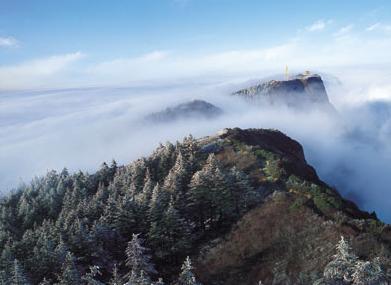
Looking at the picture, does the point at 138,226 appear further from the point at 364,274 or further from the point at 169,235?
the point at 364,274

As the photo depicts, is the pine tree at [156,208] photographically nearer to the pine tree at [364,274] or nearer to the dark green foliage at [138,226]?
the dark green foliage at [138,226]

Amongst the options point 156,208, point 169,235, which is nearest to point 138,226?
point 156,208

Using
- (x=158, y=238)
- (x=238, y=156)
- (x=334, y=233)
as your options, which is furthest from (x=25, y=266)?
(x=238, y=156)

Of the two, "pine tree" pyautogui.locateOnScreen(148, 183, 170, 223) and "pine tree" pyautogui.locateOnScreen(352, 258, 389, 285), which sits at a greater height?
"pine tree" pyautogui.locateOnScreen(352, 258, 389, 285)

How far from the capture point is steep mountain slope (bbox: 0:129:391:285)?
46.3m

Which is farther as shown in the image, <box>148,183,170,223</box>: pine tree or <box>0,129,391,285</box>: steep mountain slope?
<box>148,183,170,223</box>: pine tree

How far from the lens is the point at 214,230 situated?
59875mm

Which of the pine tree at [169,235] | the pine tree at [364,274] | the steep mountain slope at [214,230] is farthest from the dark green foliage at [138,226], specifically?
the pine tree at [364,274]

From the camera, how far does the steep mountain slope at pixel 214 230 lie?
46312 millimetres

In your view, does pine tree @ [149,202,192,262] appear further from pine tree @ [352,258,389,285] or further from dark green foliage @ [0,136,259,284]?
pine tree @ [352,258,389,285]

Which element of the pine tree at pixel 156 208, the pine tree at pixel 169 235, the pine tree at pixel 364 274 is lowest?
the pine tree at pixel 169 235

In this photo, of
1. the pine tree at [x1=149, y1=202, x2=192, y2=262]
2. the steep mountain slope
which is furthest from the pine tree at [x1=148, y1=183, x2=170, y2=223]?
the pine tree at [x1=149, y1=202, x2=192, y2=262]

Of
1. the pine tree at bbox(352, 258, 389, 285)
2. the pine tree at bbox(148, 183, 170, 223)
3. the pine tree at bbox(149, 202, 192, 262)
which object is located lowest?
A: the pine tree at bbox(149, 202, 192, 262)

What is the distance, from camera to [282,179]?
67.8 metres
